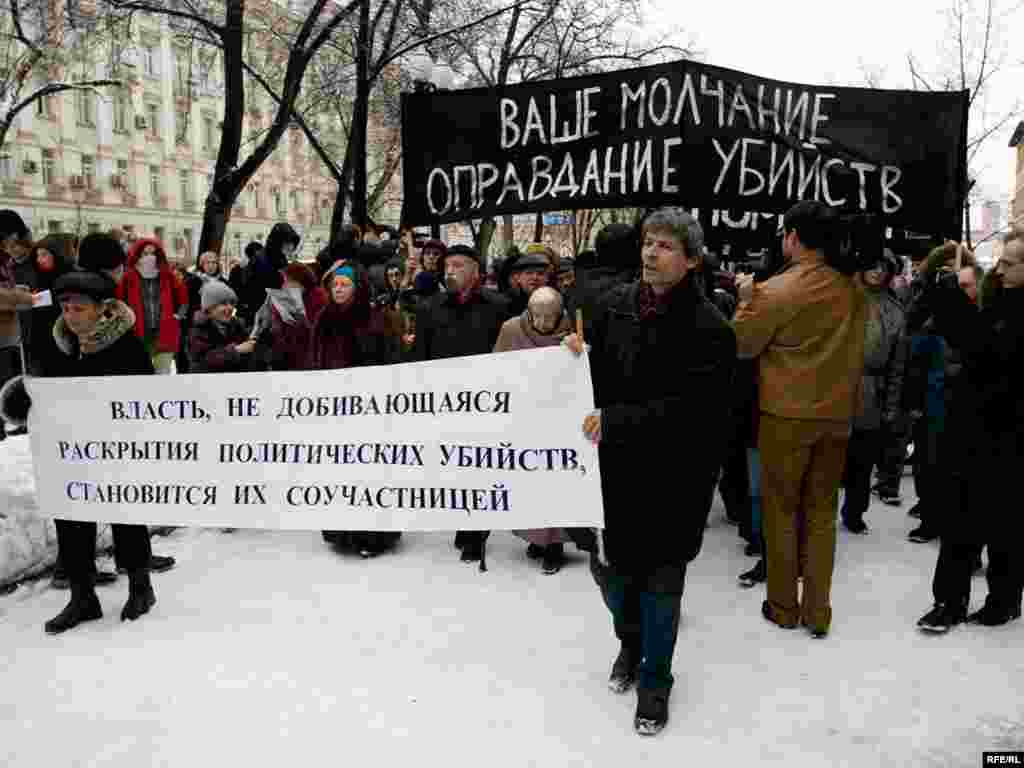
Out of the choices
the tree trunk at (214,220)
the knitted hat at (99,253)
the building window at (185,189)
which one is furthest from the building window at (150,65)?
the knitted hat at (99,253)

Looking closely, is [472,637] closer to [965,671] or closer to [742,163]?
[965,671]

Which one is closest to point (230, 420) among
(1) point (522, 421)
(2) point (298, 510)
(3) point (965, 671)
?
(2) point (298, 510)

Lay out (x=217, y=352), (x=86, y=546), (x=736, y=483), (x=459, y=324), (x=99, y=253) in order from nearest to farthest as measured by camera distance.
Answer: (x=86, y=546), (x=459, y=324), (x=217, y=352), (x=736, y=483), (x=99, y=253)

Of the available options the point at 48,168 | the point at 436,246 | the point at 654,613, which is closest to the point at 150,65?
the point at 48,168

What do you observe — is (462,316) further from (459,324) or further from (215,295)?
(215,295)

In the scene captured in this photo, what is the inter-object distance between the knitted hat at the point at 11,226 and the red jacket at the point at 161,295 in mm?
791

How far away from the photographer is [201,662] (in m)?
3.71

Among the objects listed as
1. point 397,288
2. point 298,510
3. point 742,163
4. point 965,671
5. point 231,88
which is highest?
point 231,88

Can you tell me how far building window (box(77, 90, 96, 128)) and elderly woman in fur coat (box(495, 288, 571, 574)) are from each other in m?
47.5

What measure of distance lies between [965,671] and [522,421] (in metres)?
2.19

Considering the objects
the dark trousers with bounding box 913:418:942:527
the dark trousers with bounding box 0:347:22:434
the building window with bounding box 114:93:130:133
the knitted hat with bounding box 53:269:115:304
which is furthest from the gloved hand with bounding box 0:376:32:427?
the building window with bounding box 114:93:130:133

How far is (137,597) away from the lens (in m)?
4.21

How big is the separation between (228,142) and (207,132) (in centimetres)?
4486

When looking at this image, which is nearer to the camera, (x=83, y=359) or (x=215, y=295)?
(x=83, y=359)
